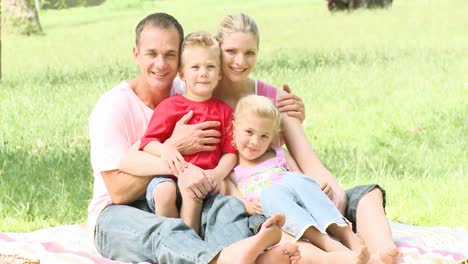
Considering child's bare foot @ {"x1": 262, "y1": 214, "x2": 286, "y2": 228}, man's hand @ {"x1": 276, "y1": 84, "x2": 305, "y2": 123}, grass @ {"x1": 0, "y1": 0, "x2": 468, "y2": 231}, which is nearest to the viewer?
child's bare foot @ {"x1": 262, "y1": 214, "x2": 286, "y2": 228}

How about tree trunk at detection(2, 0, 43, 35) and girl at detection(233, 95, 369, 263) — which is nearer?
girl at detection(233, 95, 369, 263)

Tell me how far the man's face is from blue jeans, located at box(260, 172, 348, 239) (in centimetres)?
70

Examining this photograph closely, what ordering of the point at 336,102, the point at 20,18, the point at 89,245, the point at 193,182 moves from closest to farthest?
the point at 193,182 → the point at 89,245 → the point at 336,102 → the point at 20,18

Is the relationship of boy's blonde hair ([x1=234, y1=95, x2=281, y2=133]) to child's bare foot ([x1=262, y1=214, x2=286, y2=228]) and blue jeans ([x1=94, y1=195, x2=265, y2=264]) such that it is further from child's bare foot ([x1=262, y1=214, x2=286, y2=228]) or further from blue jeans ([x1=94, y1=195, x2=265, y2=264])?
child's bare foot ([x1=262, y1=214, x2=286, y2=228])

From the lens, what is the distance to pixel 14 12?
717 inches

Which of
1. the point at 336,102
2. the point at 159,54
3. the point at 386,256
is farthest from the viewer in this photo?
the point at 336,102

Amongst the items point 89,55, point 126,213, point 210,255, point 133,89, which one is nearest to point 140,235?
point 126,213

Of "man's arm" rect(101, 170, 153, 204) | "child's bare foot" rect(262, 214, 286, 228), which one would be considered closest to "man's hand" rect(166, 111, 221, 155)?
"man's arm" rect(101, 170, 153, 204)

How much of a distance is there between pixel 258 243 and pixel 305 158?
85cm

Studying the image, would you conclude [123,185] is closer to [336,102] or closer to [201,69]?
[201,69]

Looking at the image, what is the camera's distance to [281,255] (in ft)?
11.9

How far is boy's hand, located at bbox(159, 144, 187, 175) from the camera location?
13.1 feet

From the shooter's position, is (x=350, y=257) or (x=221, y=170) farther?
(x=221, y=170)

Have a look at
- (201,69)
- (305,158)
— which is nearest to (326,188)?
(305,158)
